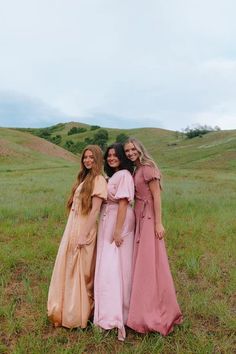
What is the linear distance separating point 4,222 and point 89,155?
4.77m

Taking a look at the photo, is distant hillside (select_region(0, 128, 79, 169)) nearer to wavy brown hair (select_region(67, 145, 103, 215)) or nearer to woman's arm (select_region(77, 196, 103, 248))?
wavy brown hair (select_region(67, 145, 103, 215))

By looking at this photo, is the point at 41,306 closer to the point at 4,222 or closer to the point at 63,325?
the point at 63,325

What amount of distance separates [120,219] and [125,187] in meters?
0.34

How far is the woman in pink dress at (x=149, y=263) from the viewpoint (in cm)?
413

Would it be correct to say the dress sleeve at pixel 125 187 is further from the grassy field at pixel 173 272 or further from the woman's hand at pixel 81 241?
the grassy field at pixel 173 272

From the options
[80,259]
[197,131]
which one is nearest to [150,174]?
[80,259]

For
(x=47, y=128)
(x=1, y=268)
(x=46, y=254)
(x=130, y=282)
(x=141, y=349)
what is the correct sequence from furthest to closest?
(x=47, y=128) → (x=46, y=254) → (x=1, y=268) → (x=130, y=282) → (x=141, y=349)

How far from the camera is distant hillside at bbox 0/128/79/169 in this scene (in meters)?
33.6

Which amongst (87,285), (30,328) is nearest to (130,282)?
(87,285)

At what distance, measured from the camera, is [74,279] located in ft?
14.1

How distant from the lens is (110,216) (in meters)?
4.33

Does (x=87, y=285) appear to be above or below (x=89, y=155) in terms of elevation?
below

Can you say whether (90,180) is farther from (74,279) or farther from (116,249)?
(74,279)

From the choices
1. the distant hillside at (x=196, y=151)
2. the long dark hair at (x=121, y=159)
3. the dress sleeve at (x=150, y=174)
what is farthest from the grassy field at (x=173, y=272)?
the distant hillside at (x=196, y=151)
